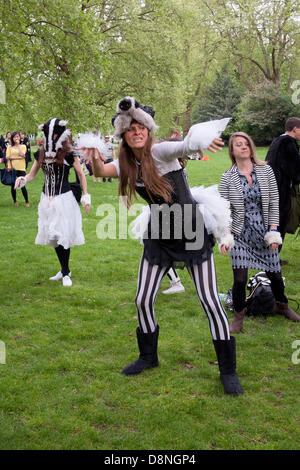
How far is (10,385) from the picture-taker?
429 cm

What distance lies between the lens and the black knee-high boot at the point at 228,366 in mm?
4121

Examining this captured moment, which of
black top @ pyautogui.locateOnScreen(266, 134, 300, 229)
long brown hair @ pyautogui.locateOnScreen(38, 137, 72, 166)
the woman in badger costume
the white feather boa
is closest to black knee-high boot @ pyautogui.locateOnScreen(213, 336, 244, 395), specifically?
the woman in badger costume

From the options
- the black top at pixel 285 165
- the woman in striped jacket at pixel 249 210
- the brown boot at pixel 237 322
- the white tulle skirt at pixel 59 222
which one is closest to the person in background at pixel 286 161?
the black top at pixel 285 165

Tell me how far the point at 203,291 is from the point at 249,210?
1.63 metres

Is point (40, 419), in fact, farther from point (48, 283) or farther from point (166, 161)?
point (48, 283)

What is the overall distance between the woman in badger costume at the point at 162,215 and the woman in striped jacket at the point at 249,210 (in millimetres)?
1172

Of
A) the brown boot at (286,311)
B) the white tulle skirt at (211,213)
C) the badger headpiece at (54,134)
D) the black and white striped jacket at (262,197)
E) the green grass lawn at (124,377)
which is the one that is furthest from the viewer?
the badger headpiece at (54,134)

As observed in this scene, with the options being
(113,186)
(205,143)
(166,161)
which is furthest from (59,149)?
(113,186)

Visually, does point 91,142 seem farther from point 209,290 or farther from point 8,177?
point 8,177

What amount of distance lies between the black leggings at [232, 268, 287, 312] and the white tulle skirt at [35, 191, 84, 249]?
2.77m

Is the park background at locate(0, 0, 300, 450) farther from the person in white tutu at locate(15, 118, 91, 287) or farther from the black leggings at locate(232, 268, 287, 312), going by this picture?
the person in white tutu at locate(15, 118, 91, 287)

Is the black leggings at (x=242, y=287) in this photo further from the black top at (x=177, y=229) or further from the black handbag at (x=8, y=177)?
the black handbag at (x=8, y=177)

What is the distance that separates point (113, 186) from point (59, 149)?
13.4m

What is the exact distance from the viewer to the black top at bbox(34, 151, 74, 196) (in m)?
6.79
